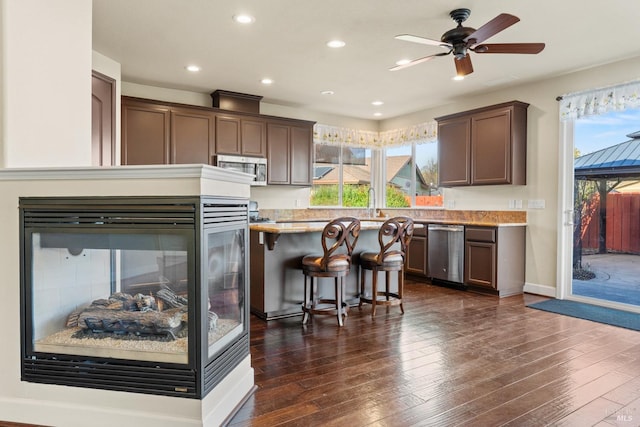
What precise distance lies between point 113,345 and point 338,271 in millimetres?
2003

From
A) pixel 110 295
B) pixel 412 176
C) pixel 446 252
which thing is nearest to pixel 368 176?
pixel 412 176

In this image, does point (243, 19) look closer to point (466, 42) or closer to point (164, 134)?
point (466, 42)

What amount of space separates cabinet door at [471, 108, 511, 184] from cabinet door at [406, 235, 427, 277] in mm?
1118

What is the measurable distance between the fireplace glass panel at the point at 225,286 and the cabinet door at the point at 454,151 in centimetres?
411

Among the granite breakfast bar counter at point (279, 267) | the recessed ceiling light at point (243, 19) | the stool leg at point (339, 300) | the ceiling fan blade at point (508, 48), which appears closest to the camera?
the ceiling fan blade at point (508, 48)

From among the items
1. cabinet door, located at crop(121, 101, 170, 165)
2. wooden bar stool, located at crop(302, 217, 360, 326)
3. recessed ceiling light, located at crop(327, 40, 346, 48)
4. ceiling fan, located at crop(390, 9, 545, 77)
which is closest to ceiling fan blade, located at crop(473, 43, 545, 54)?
ceiling fan, located at crop(390, 9, 545, 77)

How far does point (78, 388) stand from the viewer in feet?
6.45

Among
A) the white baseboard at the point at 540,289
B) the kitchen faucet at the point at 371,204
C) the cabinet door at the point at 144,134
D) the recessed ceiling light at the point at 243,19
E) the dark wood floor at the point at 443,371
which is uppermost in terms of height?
the recessed ceiling light at the point at 243,19

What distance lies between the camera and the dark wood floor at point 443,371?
2.06m

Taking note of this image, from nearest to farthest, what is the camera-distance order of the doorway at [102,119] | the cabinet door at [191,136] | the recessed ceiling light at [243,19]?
1. the recessed ceiling light at [243,19]
2. the doorway at [102,119]
3. the cabinet door at [191,136]

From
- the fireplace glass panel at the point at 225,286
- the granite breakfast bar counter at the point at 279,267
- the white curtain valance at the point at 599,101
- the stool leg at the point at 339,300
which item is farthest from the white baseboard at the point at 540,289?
the fireplace glass panel at the point at 225,286

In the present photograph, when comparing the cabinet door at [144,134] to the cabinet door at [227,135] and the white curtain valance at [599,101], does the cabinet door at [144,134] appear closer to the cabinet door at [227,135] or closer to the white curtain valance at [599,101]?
the cabinet door at [227,135]

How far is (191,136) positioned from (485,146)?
3913 millimetres

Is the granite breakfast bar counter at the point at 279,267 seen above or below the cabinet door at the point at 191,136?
below
